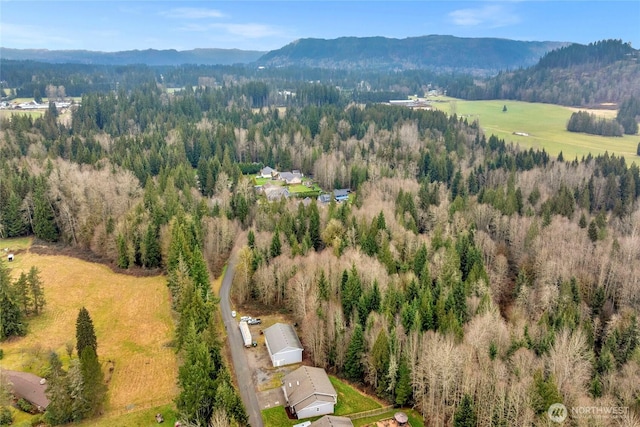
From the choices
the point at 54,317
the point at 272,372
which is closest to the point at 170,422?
the point at 272,372

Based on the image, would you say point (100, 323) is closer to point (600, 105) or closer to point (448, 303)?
point (448, 303)

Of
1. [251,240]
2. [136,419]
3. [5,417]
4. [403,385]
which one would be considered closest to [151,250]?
[251,240]

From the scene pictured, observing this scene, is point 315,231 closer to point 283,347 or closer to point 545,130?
point 283,347

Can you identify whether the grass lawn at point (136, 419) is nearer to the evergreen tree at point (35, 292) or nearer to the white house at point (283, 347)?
A: the white house at point (283, 347)

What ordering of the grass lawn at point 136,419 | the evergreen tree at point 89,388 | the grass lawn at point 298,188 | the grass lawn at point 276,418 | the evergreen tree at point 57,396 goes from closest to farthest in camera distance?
the evergreen tree at point 57,396 → the evergreen tree at point 89,388 → the grass lawn at point 136,419 → the grass lawn at point 276,418 → the grass lawn at point 298,188

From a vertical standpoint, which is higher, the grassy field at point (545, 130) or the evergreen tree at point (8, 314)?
the grassy field at point (545, 130)

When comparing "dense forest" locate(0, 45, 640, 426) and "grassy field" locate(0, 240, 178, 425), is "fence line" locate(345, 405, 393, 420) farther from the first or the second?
"grassy field" locate(0, 240, 178, 425)

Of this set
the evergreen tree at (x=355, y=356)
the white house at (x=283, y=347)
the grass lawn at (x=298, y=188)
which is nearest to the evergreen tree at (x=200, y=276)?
the white house at (x=283, y=347)
